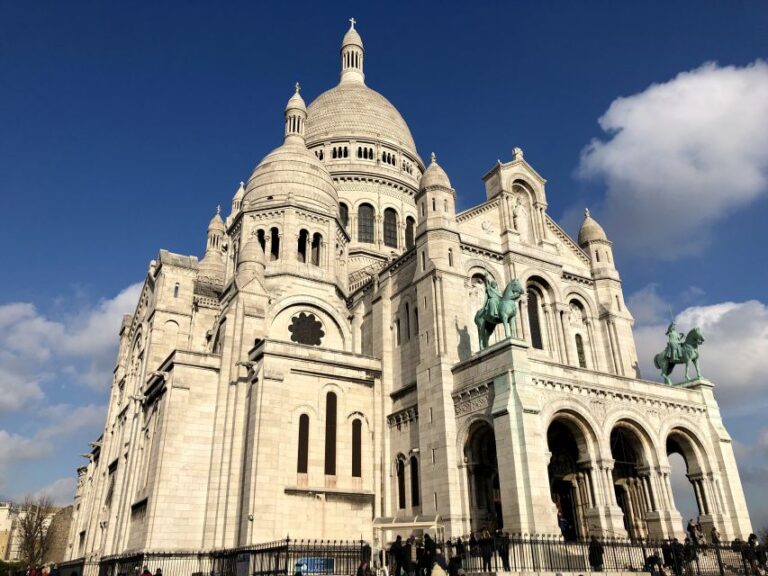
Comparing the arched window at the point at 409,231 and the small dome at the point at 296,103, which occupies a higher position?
the small dome at the point at 296,103

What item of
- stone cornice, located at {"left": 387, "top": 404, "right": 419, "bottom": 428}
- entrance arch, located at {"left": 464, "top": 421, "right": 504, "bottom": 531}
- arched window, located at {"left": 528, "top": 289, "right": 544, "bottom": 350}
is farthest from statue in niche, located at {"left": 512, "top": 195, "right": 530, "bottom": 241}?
entrance arch, located at {"left": 464, "top": 421, "right": 504, "bottom": 531}

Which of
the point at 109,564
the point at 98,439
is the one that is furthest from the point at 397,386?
the point at 98,439

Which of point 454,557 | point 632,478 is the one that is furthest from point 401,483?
point 632,478

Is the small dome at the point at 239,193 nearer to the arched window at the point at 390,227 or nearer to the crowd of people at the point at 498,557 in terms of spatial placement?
the arched window at the point at 390,227

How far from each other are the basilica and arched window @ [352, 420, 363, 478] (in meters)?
0.12

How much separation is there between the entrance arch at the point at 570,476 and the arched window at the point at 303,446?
12.1m

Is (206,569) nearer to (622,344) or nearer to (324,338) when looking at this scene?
(324,338)

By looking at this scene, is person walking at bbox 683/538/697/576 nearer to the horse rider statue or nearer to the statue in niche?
the horse rider statue

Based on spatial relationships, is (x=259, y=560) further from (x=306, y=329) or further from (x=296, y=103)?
(x=296, y=103)

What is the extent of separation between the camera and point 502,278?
119ft

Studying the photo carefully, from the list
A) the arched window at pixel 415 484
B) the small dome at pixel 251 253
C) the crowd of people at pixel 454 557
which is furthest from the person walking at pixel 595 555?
the small dome at pixel 251 253

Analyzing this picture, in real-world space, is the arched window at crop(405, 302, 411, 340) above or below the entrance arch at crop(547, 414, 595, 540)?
above

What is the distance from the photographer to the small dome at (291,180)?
4409 cm

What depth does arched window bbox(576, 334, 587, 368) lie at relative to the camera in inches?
1475
